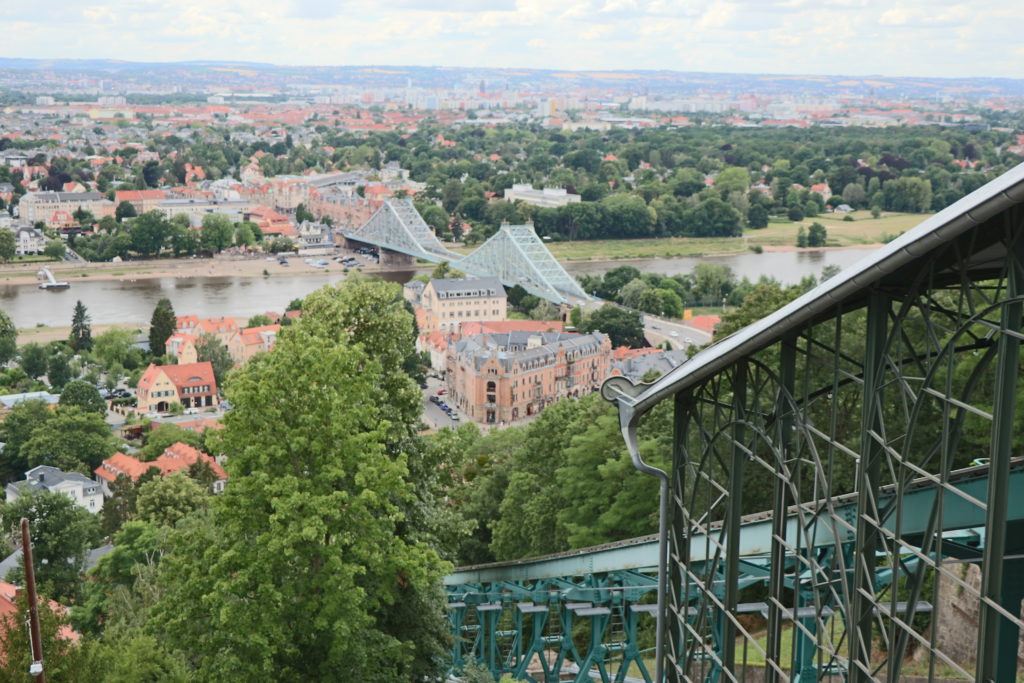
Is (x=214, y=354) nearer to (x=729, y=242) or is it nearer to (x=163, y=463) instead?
(x=163, y=463)

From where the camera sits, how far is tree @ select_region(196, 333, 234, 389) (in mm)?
33084

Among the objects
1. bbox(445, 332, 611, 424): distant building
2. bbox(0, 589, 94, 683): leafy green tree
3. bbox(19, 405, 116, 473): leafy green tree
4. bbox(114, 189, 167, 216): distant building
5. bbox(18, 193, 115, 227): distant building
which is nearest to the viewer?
bbox(0, 589, 94, 683): leafy green tree

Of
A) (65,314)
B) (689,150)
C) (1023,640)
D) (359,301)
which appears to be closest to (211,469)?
(359,301)

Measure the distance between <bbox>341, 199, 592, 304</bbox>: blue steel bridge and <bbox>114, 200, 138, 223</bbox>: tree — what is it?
1147 cm

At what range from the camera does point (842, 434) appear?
9852mm

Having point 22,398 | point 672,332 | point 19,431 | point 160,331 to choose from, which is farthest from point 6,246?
point 19,431

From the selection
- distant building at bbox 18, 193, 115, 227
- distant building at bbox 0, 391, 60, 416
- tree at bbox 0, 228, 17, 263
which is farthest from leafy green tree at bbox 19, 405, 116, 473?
distant building at bbox 18, 193, 115, 227

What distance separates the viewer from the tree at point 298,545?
6.82 meters

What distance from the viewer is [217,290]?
1868 inches

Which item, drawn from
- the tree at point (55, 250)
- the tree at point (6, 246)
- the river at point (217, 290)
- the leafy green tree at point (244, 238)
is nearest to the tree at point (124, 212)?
the leafy green tree at point (244, 238)

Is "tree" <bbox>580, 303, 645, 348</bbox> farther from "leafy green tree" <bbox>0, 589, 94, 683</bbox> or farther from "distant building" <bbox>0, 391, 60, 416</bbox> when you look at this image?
"leafy green tree" <bbox>0, 589, 94, 683</bbox>

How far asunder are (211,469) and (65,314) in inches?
865

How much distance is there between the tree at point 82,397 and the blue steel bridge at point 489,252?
1723 centimetres

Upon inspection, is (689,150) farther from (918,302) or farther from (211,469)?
(918,302)
